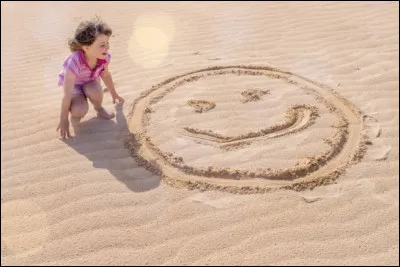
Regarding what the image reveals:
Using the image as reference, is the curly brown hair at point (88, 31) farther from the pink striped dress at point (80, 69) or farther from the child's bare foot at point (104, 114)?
the child's bare foot at point (104, 114)

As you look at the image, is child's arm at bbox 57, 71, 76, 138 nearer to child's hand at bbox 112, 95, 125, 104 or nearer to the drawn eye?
child's hand at bbox 112, 95, 125, 104

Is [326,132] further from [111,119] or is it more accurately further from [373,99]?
[111,119]

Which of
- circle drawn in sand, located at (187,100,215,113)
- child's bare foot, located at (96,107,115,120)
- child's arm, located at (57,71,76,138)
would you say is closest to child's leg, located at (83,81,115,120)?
child's bare foot, located at (96,107,115,120)

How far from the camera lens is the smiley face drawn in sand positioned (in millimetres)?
2984

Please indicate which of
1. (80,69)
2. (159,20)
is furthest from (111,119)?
(159,20)

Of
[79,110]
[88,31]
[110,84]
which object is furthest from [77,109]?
[88,31]

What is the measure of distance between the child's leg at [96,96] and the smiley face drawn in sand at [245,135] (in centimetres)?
22

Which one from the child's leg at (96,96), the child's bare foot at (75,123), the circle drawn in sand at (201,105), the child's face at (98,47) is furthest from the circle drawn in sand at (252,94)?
the child's bare foot at (75,123)

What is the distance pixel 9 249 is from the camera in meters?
2.41

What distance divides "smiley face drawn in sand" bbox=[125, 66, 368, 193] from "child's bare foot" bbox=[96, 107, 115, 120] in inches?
6.9

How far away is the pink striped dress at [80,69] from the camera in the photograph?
3436 mm

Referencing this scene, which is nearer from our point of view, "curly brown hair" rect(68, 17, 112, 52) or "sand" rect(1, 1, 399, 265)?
"sand" rect(1, 1, 399, 265)

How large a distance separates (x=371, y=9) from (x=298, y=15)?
102cm

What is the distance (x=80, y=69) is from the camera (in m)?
3.50
